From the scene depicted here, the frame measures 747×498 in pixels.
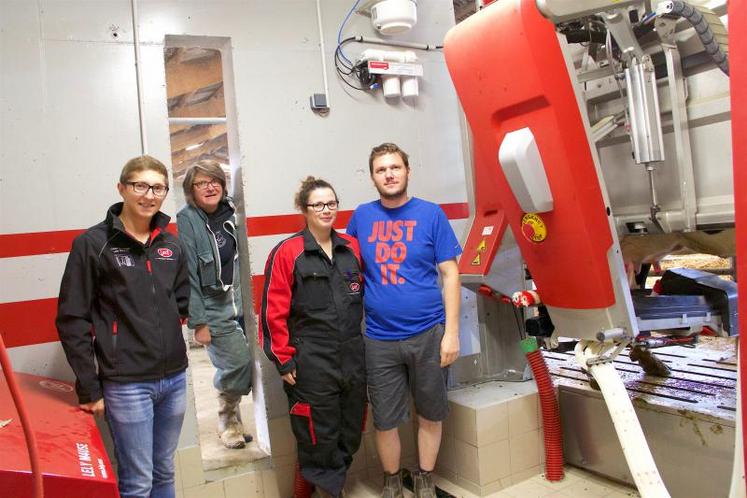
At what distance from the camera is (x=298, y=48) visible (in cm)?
285

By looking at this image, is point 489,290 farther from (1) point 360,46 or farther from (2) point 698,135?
(1) point 360,46

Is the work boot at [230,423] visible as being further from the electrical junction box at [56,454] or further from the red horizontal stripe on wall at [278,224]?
the electrical junction box at [56,454]

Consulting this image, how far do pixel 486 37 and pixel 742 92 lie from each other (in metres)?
1.15

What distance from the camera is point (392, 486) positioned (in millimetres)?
2635

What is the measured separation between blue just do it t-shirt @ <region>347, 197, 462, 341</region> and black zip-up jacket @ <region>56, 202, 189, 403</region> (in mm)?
875

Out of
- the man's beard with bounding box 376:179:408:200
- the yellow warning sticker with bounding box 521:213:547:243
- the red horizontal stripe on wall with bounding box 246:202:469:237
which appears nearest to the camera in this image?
the yellow warning sticker with bounding box 521:213:547:243

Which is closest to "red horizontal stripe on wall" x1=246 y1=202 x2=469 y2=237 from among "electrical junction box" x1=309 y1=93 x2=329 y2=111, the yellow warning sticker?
"electrical junction box" x1=309 y1=93 x2=329 y2=111

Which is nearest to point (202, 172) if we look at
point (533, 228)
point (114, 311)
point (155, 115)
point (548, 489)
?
point (155, 115)

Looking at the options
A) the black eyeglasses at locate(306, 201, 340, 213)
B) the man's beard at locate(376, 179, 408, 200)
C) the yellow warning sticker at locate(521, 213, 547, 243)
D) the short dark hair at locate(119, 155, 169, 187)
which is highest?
the short dark hair at locate(119, 155, 169, 187)

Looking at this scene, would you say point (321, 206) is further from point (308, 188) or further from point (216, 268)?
point (216, 268)

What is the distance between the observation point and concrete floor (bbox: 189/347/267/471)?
3.00 meters

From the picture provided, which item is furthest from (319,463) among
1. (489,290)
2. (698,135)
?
(698,135)

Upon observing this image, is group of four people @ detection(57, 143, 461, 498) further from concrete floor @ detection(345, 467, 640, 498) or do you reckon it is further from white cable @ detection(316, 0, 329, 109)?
white cable @ detection(316, 0, 329, 109)

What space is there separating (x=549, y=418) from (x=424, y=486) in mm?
745
